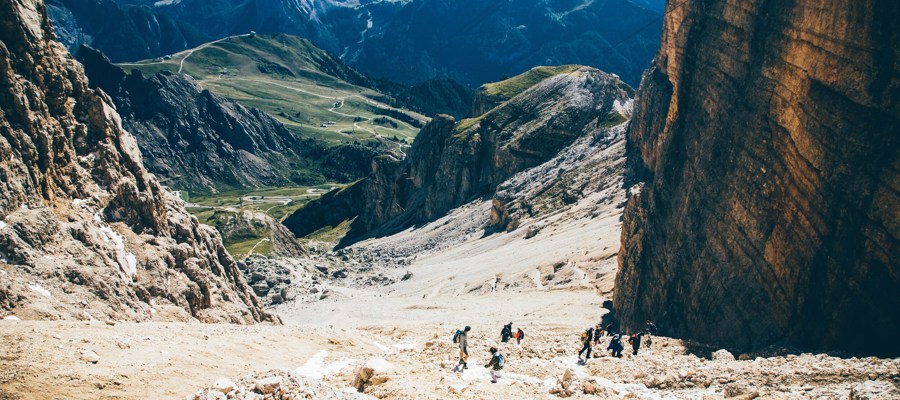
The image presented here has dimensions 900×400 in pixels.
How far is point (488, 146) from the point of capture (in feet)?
530

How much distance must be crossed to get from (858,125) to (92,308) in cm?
3766

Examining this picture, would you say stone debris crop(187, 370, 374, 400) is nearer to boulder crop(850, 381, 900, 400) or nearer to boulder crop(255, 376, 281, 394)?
boulder crop(255, 376, 281, 394)

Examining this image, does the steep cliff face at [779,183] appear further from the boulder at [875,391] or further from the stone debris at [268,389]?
the stone debris at [268,389]

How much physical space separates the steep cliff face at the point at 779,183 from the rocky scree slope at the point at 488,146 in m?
90.6

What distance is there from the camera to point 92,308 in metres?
33.2

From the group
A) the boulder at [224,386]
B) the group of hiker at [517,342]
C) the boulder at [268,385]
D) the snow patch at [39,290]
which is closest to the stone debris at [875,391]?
the group of hiker at [517,342]

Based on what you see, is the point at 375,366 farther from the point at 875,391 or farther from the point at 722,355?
the point at 722,355

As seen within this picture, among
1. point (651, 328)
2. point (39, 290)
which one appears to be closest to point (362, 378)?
point (39, 290)

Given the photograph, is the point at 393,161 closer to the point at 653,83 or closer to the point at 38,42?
the point at 653,83

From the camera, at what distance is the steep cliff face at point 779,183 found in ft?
105

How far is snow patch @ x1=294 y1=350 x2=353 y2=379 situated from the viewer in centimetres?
2797

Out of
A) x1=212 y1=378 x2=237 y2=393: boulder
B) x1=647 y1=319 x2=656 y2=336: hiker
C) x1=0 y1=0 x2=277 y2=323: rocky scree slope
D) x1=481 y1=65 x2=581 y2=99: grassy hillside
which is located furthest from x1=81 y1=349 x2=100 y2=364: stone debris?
x1=481 y1=65 x2=581 y2=99: grassy hillside

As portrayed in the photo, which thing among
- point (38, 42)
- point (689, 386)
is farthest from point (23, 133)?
point (689, 386)

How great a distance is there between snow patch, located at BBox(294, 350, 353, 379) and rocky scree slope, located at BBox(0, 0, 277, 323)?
36.2 feet
